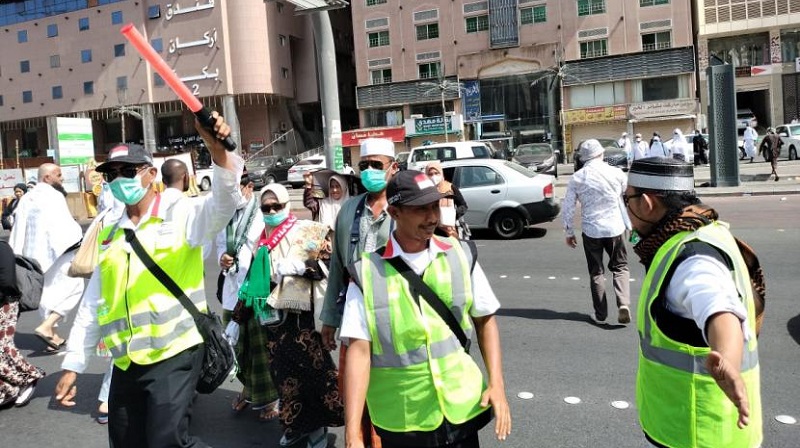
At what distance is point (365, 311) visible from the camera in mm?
2414

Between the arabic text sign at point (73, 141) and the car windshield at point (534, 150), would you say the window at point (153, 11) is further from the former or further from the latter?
the car windshield at point (534, 150)

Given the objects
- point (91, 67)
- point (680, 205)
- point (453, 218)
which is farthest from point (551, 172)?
point (91, 67)

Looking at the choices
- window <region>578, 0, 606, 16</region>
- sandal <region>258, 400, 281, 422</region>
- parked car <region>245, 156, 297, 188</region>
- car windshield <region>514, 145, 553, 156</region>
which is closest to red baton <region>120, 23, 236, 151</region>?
sandal <region>258, 400, 281, 422</region>

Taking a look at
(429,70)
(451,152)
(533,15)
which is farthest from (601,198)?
(429,70)

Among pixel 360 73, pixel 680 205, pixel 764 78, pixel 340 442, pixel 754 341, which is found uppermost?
pixel 360 73

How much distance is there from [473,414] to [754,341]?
1.01 metres

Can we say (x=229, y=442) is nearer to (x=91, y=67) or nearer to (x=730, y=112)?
(x=730, y=112)

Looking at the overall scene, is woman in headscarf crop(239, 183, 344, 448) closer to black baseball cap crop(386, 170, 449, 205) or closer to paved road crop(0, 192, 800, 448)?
paved road crop(0, 192, 800, 448)

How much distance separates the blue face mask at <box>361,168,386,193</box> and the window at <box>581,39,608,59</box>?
39270 mm

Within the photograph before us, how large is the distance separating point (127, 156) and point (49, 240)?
3.87m

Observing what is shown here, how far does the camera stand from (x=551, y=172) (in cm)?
2472

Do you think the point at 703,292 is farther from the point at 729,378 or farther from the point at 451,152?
the point at 451,152

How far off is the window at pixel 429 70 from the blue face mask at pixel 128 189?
138ft

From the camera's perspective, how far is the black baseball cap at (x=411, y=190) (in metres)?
2.39
